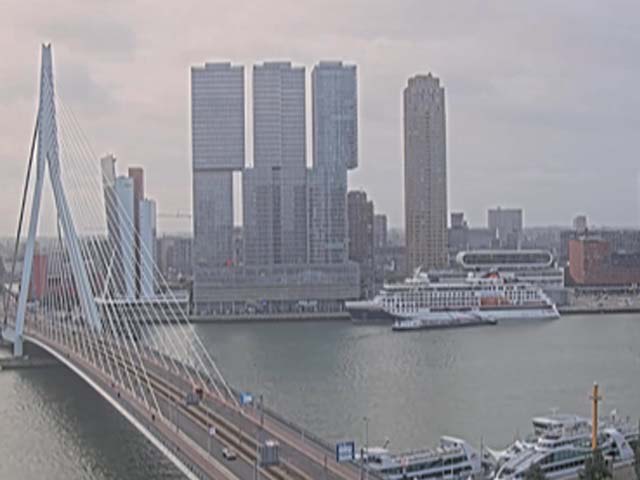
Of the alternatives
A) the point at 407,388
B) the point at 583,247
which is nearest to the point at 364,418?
the point at 407,388

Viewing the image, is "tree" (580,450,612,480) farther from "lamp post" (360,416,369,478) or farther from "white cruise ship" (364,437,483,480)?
"lamp post" (360,416,369,478)

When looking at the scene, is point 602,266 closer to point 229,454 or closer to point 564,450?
point 564,450

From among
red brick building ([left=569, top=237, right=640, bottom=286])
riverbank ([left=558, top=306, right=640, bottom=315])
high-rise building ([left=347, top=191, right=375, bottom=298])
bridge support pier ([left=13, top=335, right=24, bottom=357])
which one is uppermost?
high-rise building ([left=347, top=191, right=375, bottom=298])

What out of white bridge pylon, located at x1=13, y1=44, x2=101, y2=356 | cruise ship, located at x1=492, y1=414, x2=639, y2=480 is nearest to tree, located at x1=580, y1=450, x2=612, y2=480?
cruise ship, located at x1=492, y1=414, x2=639, y2=480

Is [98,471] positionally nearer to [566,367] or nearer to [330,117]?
[566,367]

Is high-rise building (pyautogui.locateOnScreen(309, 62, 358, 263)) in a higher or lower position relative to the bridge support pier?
higher

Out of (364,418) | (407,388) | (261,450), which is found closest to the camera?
(261,450)

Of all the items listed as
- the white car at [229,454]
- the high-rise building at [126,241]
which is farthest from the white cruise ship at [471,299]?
the white car at [229,454]

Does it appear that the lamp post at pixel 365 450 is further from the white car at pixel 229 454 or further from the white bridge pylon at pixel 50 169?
the white bridge pylon at pixel 50 169
